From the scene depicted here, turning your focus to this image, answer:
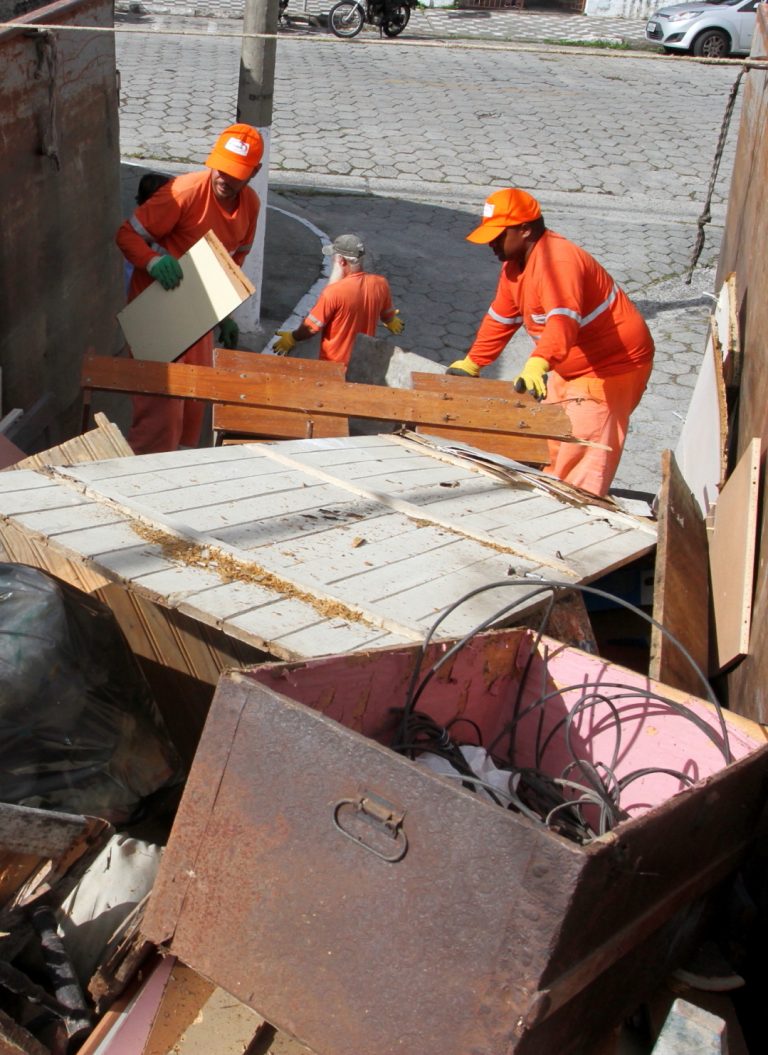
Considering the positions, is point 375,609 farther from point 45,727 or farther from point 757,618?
point 757,618

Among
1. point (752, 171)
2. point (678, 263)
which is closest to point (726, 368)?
point (752, 171)

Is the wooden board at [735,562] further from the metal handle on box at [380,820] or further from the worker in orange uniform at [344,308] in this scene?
the worker in orange uniform at [344,308]

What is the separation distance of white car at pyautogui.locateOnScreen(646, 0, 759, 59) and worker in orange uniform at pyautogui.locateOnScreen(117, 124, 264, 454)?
47.8 ft

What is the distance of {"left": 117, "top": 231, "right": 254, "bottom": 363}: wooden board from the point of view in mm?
5285

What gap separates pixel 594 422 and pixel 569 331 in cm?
52

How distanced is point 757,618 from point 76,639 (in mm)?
2048

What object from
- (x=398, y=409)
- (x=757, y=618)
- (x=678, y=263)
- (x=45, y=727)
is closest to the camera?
(x=45, y=727)

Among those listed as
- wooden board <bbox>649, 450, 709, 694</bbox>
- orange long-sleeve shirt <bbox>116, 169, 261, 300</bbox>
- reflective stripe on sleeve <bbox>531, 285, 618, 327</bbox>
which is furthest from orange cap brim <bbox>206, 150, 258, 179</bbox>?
wooden board <bbox>649, 450, 709, 694</bbox>

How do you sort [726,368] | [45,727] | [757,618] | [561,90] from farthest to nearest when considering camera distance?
[561,90], [726,368], [757,618], [45,727]

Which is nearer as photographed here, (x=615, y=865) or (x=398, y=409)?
(x=615, y=865)

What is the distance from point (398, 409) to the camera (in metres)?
4.73

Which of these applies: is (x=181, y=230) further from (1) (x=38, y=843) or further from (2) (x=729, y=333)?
(1) (x=38, y=843)

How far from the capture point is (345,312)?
5965mm

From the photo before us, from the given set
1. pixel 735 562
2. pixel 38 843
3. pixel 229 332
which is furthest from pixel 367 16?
pixel 38 843
